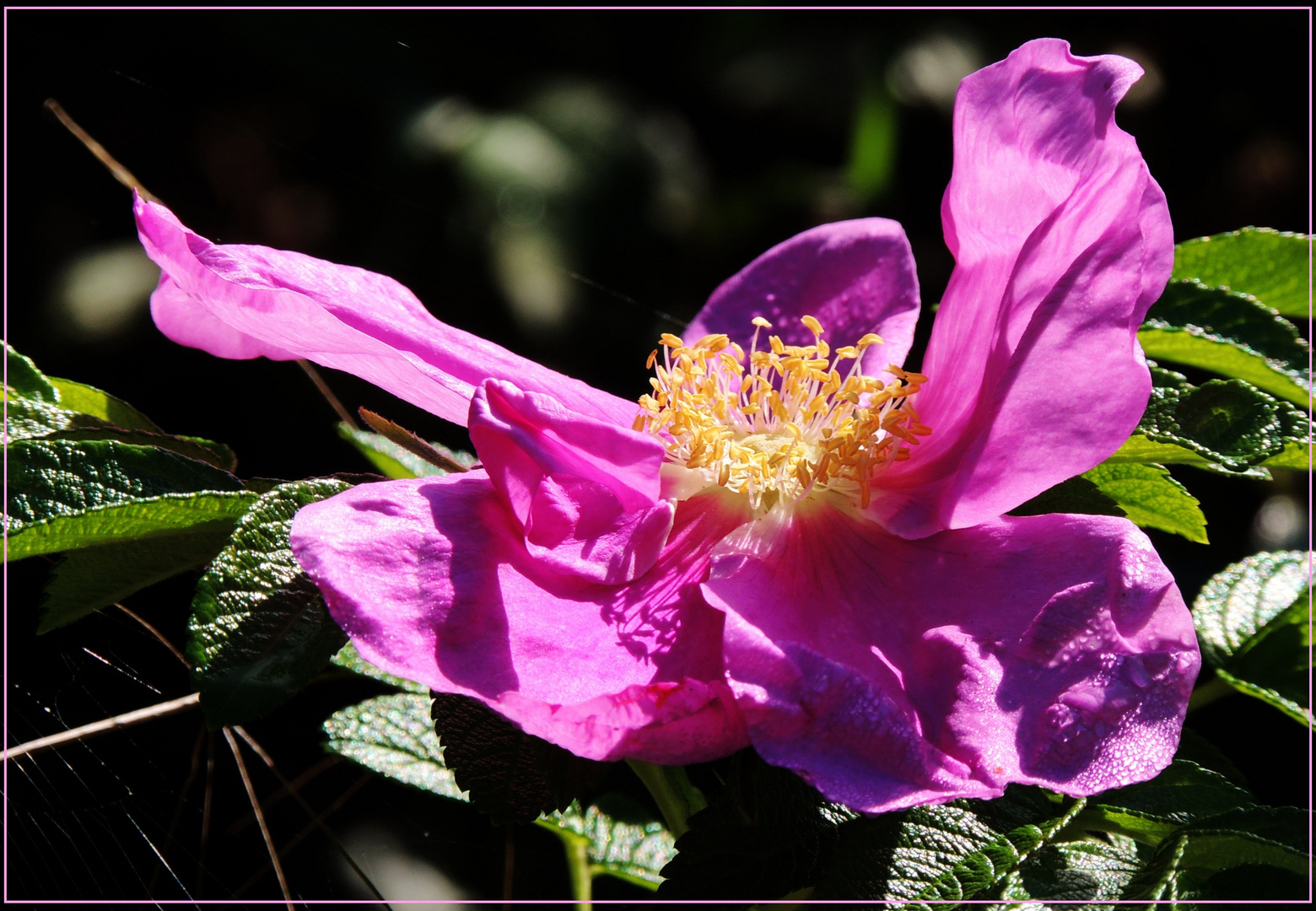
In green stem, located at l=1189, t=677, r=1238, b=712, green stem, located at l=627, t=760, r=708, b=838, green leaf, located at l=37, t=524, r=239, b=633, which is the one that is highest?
green leaf, located at l=37, t=524, r=239, b=633

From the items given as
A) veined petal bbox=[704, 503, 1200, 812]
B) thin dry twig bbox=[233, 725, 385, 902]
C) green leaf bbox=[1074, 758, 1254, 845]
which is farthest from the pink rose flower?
thin dry twig bbox=[233, 725, 385, 902]

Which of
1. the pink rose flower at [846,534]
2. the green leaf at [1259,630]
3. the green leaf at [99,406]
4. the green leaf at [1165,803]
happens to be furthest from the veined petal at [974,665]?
the green leaf at [99,406]

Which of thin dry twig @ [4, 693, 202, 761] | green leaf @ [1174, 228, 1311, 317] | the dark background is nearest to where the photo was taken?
thin dry twig @ [4, 693, 202, 761]

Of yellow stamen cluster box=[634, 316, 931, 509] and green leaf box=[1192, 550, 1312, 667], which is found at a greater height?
yellow stamen cluster box=[634, 316, 931, 509]

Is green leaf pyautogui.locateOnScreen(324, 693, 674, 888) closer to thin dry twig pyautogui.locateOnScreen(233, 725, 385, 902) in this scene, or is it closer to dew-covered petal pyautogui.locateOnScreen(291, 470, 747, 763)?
thin dry twig pyautogui.locateOnScreen(233, 725, 385, 902)

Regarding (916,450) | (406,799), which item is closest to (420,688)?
(406,799)

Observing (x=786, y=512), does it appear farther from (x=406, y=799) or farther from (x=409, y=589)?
(x=406, y=799)

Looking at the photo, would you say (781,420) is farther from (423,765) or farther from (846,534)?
(423,765)
